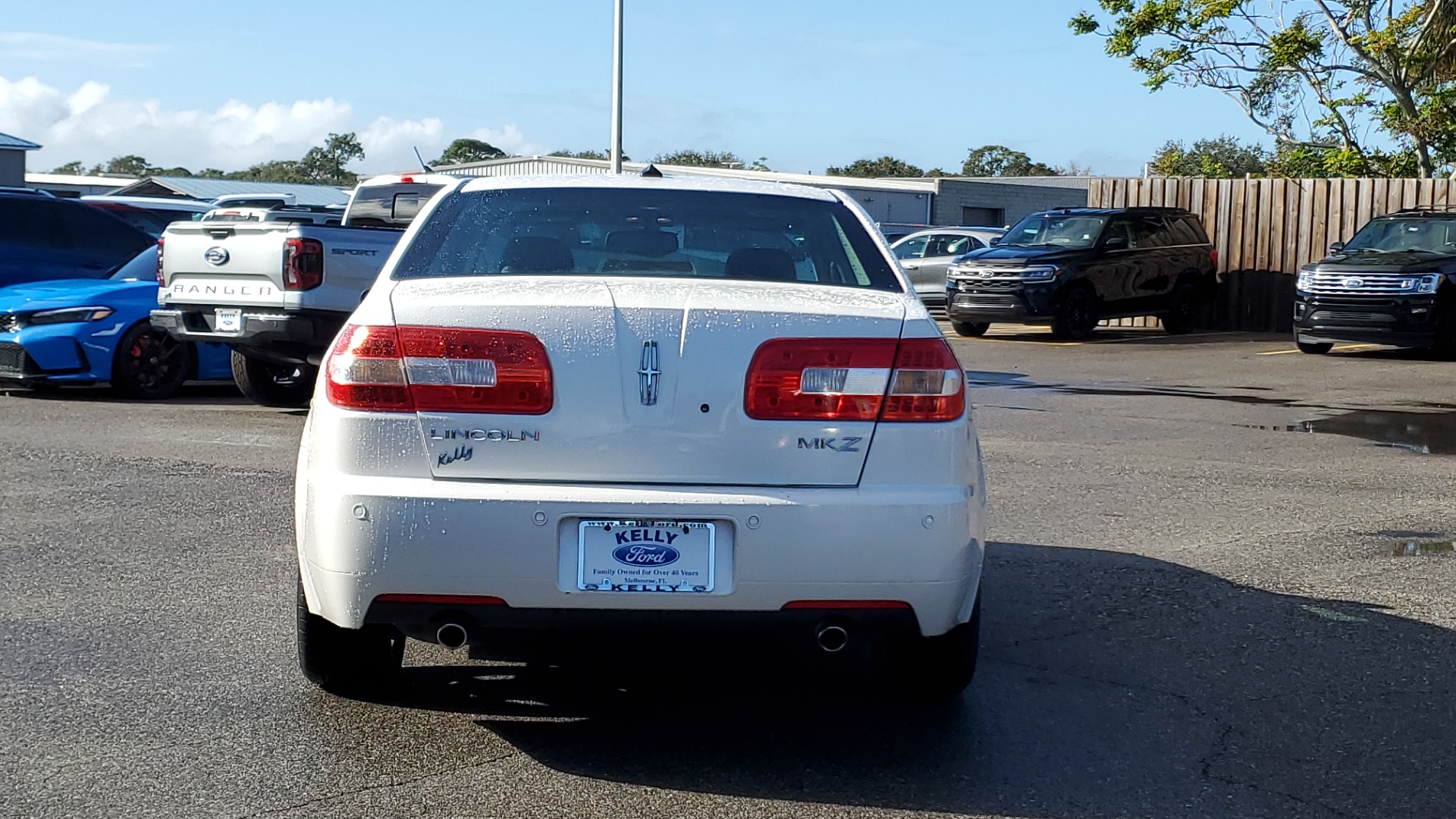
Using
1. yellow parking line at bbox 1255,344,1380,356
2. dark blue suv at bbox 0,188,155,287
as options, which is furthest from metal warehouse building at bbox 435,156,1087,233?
dark blue suv at bbox 0,188,155,287

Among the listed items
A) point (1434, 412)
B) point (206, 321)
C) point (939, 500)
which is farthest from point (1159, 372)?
point (939, 500)

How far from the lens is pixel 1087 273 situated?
869 inches

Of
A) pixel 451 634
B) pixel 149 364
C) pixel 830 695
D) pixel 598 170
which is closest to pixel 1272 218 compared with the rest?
pixel 149 364

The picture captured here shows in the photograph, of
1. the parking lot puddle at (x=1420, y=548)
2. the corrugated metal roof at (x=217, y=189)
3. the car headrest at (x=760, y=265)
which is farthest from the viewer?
the corrugated metal roof at (x=217, y=189)

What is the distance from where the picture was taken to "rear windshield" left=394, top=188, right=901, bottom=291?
4.94 m

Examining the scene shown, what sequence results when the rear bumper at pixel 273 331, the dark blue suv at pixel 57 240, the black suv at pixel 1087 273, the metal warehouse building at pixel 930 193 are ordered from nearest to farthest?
the rear bumper at pixel 273 331, the dark blue suv at pixel 57 240, the black suv at pixel 1087 273, the metal warehouse building at pixel 930 193

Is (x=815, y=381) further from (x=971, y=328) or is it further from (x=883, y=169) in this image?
(x=883, y=169)

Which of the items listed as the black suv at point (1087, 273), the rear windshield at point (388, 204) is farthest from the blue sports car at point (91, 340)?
the black suv at point (1087, 273)

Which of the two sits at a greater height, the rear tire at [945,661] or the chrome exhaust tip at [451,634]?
the chrome exhaust tip at [451,634]

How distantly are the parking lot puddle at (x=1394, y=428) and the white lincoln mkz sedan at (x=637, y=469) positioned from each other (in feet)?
25.5

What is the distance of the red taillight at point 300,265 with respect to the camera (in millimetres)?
11094

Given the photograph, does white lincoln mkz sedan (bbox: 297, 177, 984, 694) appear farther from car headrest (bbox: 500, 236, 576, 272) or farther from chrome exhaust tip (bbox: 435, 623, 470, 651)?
car headrest (bbox: 500, 236, 576, 272)

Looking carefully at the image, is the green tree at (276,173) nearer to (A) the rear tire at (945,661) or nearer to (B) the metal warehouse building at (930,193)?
(B) the metal warehouse building at (930,193)

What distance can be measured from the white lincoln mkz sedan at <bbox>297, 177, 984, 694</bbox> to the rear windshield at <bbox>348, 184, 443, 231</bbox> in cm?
1041
